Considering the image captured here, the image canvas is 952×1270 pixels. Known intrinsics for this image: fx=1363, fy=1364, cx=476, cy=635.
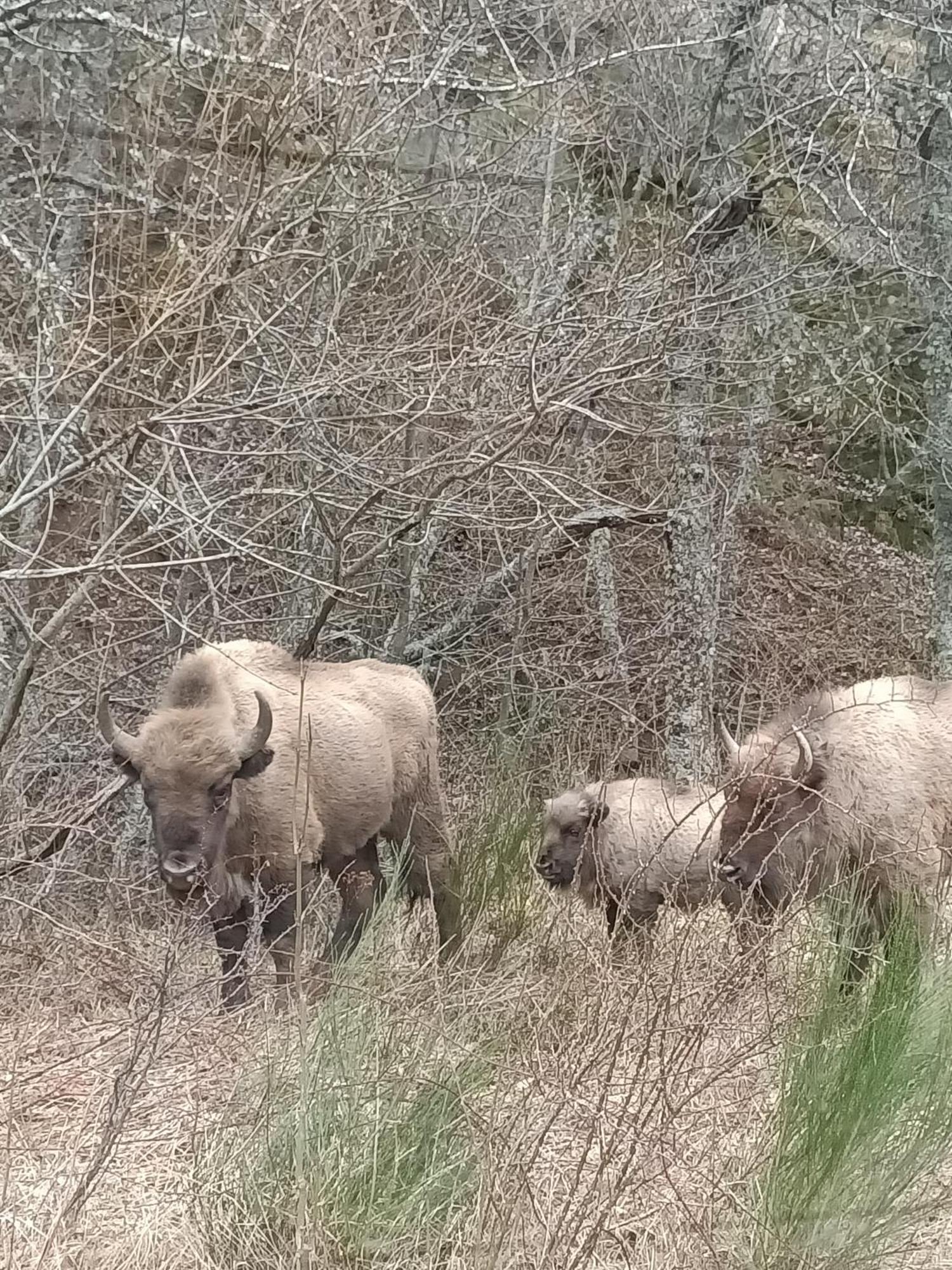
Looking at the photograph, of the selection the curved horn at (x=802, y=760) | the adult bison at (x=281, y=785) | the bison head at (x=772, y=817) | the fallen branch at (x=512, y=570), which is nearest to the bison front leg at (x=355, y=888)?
the adult bison at (x=281, y=785)

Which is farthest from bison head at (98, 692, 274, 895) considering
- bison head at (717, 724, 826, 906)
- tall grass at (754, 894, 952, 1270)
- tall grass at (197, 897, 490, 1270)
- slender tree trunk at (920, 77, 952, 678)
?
slender tree trunk at (920, 77, 952, 678)

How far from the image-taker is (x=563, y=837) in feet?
22.9

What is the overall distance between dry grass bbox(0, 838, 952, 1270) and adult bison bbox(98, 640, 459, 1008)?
54 centimetres

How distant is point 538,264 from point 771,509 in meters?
7.10

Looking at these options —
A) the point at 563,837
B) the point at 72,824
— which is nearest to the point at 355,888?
the point at 563,837

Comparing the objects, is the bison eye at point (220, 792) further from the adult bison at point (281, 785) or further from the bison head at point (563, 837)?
the bison head at point (563, 837)

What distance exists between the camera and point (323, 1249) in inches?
143

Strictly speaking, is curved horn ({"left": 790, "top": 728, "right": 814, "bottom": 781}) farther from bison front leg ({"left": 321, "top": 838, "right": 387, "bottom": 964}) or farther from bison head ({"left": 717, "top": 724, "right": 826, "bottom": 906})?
bison front leg ({"left": 321, "top": 838, "right": 387, "bottom": 964})

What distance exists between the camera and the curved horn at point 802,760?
6121mm

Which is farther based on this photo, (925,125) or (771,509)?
(771,509)

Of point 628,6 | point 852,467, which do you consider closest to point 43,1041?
point 628,6

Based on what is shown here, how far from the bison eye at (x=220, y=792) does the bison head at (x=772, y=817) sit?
2.24 meters

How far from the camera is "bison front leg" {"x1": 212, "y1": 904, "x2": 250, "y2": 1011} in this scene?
225 inches

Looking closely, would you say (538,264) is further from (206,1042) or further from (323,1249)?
(323,1249)
